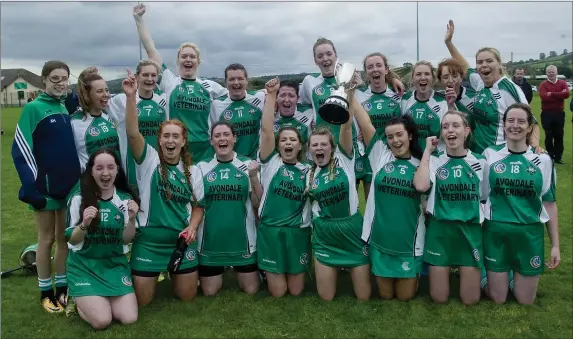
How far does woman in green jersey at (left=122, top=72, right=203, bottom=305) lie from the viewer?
451 cm

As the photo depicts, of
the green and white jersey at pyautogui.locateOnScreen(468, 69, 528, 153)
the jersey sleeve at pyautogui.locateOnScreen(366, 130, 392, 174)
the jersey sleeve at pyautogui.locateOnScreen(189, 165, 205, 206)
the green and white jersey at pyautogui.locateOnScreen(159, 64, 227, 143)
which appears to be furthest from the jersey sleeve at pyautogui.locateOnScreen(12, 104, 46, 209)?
the green and white jersey at pyautogui.locateOnScreen(468, 69, 528, 153)

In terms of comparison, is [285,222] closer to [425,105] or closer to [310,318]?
[310,318]

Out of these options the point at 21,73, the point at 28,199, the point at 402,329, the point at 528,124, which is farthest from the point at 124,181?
the point at 21,73

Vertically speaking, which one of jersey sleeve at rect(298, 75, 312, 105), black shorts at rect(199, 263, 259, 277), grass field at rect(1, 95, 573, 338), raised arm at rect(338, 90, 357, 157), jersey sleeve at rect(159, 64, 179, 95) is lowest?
grass field at rect(1, 95, 573, 338)

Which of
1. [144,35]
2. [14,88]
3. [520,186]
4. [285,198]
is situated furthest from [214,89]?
[14,88]

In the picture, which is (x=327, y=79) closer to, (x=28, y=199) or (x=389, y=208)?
(x=389, y=208)

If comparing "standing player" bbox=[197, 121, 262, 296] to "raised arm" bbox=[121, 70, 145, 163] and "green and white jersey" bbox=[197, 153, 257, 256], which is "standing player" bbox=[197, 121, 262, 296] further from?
"raised arm" bbox=[121, 70, 145, 163]

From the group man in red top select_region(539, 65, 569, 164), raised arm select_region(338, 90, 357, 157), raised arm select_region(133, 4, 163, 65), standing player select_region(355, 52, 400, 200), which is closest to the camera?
raised arm select_region(338, 90, 357, 157)

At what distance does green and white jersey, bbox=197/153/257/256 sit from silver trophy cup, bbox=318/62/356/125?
1.00 m

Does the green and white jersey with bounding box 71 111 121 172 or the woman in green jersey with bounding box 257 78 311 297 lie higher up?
the green and white jersey with bounding box 71 111 121 172

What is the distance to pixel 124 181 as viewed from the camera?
→ 451 centimetres

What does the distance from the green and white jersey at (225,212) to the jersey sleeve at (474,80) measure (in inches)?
99.2

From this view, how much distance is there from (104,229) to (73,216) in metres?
0.26

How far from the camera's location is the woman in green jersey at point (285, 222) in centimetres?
468
